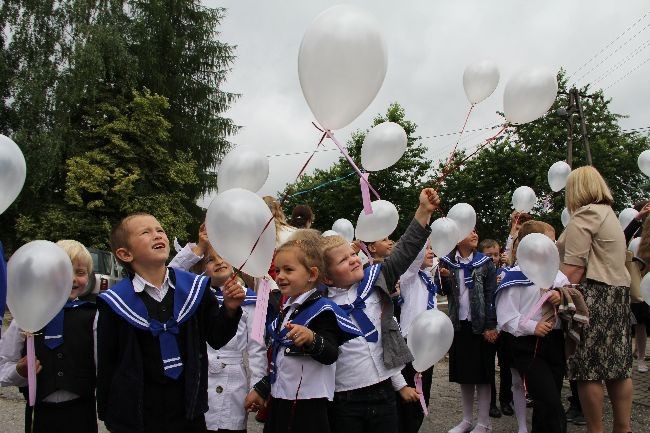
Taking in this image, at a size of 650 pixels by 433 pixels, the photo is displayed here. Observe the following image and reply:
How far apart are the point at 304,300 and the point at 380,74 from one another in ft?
4.16

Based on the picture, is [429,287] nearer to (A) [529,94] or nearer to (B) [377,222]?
(B) [377,222]

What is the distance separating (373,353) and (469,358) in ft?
6.95

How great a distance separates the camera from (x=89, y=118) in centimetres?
2289

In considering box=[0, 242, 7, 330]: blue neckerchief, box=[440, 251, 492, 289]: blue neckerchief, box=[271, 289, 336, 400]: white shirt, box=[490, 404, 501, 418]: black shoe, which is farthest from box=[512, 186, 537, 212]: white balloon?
box=[0, 242, 7, 330]: blue neckerchief

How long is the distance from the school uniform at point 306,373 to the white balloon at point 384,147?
4.70 feet

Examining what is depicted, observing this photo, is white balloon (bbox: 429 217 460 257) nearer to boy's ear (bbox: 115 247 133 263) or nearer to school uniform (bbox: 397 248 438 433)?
school uniform (bbox: 397 248 438 433)

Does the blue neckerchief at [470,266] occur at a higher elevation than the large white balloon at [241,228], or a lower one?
lower

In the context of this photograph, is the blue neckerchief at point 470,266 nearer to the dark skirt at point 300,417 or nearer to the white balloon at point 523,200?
the white balloon at point 523,200

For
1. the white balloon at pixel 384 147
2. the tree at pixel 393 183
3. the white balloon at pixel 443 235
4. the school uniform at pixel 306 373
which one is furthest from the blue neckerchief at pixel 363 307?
the tree at pixel 393 183

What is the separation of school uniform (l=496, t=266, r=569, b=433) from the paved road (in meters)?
1.20

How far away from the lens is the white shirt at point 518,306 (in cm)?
388

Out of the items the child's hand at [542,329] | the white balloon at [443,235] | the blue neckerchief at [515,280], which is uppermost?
the white balloon at [443,235]

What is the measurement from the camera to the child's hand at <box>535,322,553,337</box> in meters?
3.73

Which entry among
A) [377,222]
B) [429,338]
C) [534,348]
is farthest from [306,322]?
[534,348]
